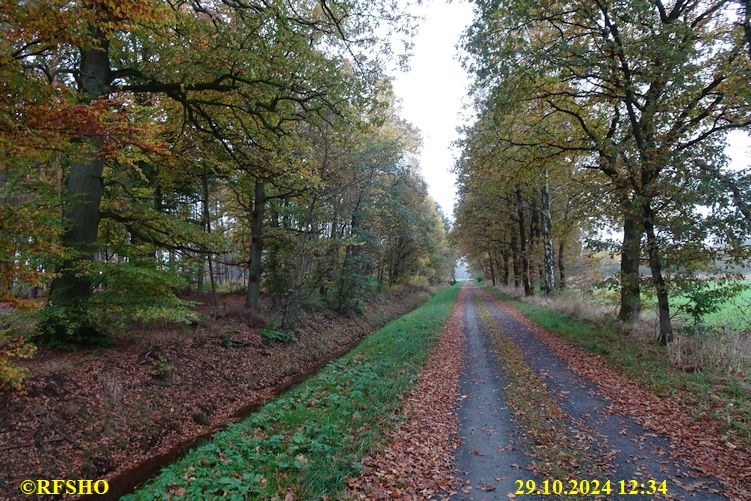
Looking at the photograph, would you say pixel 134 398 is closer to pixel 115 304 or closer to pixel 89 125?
pixel 115 304

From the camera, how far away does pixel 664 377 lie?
24.6 ft

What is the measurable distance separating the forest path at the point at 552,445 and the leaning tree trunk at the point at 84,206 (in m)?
8.49

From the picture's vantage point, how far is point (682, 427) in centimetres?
563

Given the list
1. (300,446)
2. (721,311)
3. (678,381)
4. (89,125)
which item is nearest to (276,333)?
(300,446)

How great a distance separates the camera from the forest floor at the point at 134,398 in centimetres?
611

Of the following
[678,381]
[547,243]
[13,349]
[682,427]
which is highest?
[547,243]

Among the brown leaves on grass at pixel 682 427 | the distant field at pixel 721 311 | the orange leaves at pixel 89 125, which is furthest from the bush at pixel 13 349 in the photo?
the distant field at pixel 721 311

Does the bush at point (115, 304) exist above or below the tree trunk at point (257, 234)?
below

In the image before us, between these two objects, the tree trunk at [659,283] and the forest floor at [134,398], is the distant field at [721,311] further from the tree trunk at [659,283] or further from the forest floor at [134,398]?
the forest floor at [134,398]

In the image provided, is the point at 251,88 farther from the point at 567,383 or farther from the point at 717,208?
the point at 717,208

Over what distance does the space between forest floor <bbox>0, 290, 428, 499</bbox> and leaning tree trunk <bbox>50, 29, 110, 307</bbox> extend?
1.39 meters

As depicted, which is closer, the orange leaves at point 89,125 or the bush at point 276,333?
the orange leaves at point 89,125

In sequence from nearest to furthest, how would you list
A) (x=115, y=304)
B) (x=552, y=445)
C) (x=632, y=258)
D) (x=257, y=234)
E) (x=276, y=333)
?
1. (x=552, y=445)
2. (x=115, y=304)
3. (x=632, y=258)
4. (x=276, y=333)
5. (x=257, y=234)

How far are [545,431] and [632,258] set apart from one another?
6712mm
